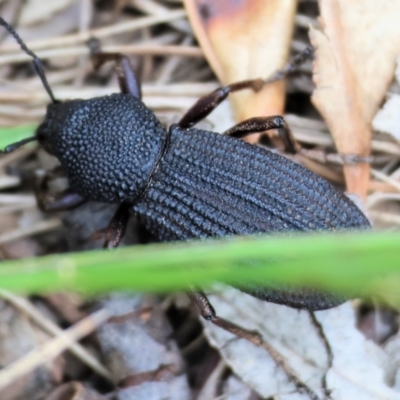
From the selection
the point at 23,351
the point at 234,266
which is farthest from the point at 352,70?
the point at 23,351

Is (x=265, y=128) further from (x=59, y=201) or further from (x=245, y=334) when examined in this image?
(x=59, y=201)

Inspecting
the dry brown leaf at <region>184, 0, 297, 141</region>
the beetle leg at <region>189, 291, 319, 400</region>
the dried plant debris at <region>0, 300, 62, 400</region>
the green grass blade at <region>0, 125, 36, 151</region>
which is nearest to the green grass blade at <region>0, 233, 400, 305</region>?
the beetle leg at <region>189, 291, 319, 400</region>

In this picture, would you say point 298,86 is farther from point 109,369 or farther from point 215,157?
point 109,369

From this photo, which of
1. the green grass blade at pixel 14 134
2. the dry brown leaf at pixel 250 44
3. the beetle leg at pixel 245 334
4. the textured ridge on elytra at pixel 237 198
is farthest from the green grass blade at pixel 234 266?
the dry brown leaf at pixel 250 44

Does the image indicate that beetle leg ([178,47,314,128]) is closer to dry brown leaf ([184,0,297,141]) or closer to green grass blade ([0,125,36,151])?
dry brown leaf ([184,0,297,141])

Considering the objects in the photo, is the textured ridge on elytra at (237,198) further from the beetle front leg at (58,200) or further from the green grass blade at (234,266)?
the green grass blade at (234,266)
